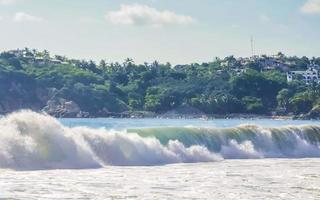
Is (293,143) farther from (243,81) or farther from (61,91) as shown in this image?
(243,81)

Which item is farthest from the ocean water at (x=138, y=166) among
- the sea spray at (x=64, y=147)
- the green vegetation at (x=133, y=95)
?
the green vegetation at (x=133, y=95)

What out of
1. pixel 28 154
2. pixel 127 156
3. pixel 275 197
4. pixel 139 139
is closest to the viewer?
pixel 275 197

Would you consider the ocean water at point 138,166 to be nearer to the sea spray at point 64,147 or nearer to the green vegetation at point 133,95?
the sea spray at point 64,147

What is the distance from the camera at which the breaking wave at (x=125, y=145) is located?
1134 inches

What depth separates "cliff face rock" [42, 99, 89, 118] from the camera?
16988 cm

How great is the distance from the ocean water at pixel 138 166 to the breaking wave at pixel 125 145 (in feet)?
0.13

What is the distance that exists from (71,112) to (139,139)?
446 feet

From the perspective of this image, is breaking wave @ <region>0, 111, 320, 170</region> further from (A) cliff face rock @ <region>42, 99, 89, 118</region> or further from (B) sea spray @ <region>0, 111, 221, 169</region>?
(A) cliff face rock @ <region>42, 99, 89, 118</region>

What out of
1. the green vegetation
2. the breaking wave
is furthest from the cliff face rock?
the breaking wave

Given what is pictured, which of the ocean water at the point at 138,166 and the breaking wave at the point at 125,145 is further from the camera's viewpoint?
the breaking wave at the point at 125,145

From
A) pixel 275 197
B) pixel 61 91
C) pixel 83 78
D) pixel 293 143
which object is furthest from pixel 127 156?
pixel 83 78

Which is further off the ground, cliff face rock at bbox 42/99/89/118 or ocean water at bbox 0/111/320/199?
cliff face rock at bbox 42/99/89/118

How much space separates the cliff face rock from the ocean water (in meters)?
127

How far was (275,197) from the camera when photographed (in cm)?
2242
